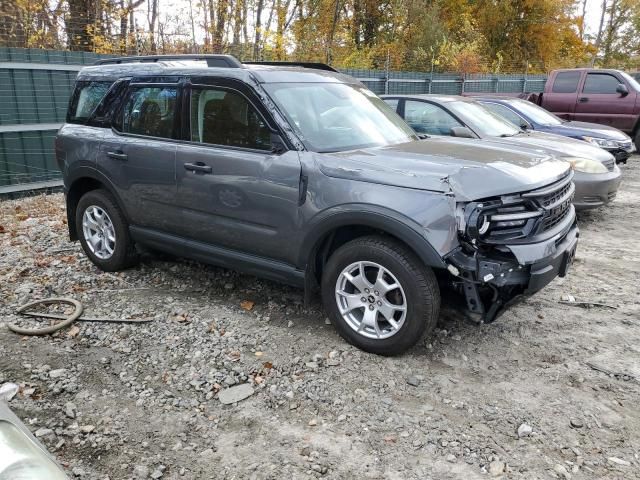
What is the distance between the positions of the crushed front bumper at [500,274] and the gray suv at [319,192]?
0.03 feet

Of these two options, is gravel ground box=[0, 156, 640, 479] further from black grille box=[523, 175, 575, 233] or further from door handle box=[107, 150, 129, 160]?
door handle box=[107, 150, 129, 160]

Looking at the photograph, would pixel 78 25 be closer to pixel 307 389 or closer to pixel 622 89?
pixel 622 89

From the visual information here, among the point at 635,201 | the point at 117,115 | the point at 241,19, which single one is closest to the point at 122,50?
the point at 241,19

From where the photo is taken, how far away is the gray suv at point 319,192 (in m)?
3.18

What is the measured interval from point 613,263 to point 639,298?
101cm

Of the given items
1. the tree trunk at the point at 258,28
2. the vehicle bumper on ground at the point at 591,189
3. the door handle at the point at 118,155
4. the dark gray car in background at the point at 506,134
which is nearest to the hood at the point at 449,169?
the door handle at the point at 118,155

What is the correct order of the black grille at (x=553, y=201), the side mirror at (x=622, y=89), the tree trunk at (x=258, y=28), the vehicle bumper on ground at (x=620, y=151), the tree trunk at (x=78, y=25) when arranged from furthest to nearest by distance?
1. the tree trunk at (x=258, y=28)
2. the tree trunk at (x=78, y=25)
3. the side mirror at (x=622, y=89)
4. the vehicle bumper on ground at (x=620, y=151)
5. the black grille at (x=553, y=201)

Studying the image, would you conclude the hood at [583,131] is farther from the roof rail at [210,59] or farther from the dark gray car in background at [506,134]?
the roof rail at [210,59]

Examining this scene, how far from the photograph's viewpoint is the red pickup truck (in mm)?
12125

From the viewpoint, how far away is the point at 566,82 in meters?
12.5

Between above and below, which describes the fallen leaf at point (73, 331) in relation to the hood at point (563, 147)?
below

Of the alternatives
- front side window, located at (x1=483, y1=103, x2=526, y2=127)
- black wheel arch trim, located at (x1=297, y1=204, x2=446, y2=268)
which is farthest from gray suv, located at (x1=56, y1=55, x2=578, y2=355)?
front side window, located at (x1=483, y1=103, x2=526, y2=127)

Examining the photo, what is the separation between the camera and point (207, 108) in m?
4.09

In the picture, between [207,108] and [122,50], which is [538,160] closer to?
[207,108]
